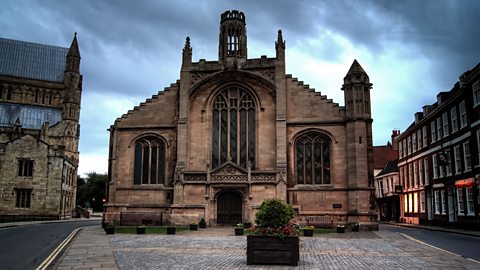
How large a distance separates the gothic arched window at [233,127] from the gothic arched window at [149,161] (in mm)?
4648

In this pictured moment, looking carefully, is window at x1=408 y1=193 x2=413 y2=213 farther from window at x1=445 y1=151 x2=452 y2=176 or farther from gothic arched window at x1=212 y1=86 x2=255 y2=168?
gothic arched window at x1=212 y1=86 x2=255 y2=168

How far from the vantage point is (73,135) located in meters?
70.9

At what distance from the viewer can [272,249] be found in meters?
13.3

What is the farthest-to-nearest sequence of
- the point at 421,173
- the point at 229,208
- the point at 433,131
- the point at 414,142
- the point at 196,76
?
the point at 414,142
the point at 421,173
the point at 433,131
the point at 196,76
the point at 229,208

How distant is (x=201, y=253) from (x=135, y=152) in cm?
2255

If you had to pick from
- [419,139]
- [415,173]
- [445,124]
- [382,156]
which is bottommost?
[415,173]

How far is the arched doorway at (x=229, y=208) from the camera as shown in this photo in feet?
112

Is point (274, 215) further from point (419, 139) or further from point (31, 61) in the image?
point (31, 61)

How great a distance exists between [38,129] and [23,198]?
25.3m

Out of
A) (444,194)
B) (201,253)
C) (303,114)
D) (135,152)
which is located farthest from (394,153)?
(201,253)

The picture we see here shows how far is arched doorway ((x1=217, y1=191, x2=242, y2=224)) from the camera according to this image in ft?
112

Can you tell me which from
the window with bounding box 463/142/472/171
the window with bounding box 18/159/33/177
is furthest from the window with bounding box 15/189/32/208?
the window with bounding box 463/142/472/171

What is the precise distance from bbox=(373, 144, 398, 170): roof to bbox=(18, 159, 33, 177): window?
164 feet

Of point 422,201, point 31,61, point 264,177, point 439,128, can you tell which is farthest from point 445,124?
point 31,61
